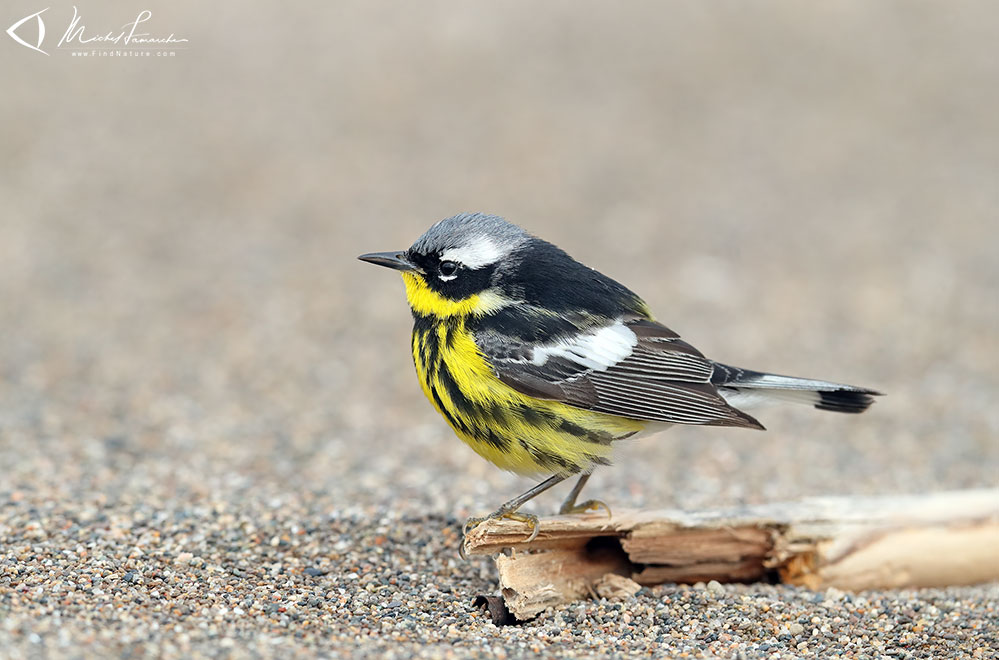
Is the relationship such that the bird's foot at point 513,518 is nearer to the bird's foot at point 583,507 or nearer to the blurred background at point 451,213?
the bird's foot at point 583,507

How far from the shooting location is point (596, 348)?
5.41 meters

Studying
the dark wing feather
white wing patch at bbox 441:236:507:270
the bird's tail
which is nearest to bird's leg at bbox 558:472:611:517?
the dark wing feather

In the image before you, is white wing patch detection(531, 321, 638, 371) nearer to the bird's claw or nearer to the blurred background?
the bird's claw

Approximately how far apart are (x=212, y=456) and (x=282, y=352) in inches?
89.5

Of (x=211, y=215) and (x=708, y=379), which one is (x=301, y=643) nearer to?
(x=708, y=379)

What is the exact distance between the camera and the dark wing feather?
203 inches

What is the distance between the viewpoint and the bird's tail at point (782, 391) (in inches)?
219

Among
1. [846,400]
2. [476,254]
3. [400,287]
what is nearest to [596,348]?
[476,254]

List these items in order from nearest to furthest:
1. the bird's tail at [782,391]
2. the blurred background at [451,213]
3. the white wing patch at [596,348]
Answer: the white wing patch at [596,348] → the bird's tail at [782,391] → the blurred background at [451,213]

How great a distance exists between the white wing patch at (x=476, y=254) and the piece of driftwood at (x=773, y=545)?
133 centimetres

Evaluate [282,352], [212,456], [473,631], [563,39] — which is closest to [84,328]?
[282,352]

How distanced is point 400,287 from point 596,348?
6.29 metres

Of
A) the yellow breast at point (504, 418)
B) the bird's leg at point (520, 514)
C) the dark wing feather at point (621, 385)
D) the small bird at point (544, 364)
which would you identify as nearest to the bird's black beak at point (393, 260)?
the small bird at point (544, 364)

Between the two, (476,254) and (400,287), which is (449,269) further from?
(400,287)
